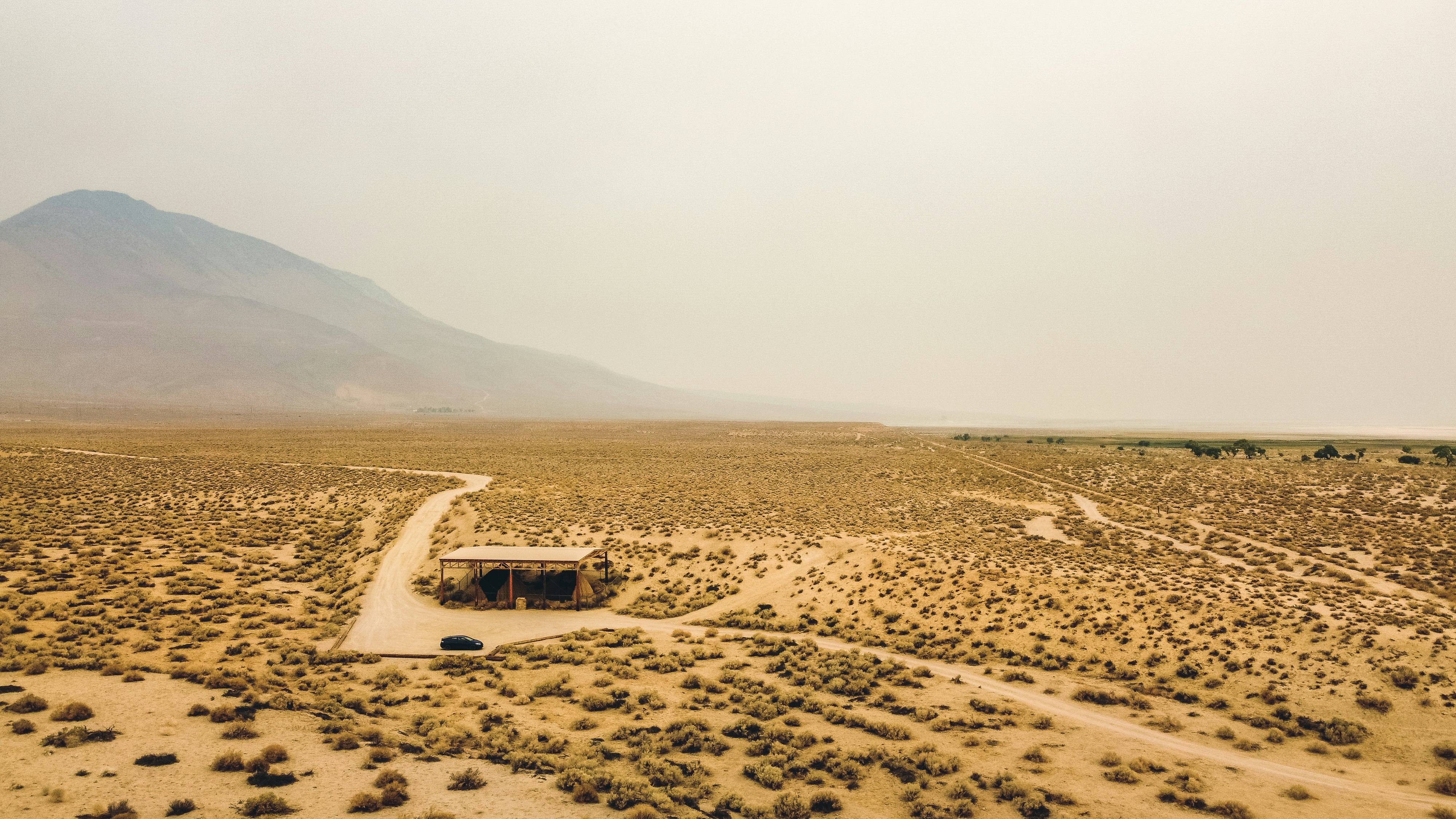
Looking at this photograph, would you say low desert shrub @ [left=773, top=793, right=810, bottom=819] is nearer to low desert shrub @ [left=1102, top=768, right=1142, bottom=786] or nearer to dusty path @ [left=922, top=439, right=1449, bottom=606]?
low desert shrub @ [left=1102, top=768, right=1142, bottom=786]

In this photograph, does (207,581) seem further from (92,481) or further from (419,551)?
(92,481)

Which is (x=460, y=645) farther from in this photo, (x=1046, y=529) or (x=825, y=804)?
(x=1046, y=529)

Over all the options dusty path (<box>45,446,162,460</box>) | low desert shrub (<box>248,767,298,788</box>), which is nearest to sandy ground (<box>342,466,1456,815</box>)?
low desert shrub (<box>248,767,298,788</box>)

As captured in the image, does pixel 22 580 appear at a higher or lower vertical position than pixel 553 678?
higher

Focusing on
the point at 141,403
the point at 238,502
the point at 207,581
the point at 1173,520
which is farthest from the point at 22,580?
the point at 141,403

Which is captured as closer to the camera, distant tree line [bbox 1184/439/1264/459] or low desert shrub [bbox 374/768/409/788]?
low desert shrub [bbox 374/768/409/788]

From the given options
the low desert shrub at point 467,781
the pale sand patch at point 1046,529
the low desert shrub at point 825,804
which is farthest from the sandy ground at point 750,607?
the pale sand patch at point 1046,529
